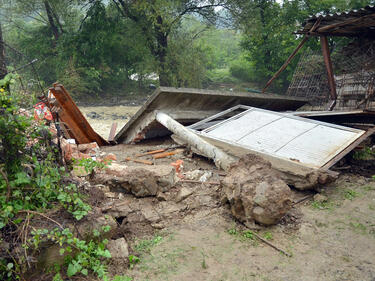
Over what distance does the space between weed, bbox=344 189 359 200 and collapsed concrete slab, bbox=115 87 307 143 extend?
429cm

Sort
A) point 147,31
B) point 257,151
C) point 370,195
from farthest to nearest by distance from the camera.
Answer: point 147,31 → point 257,151 → point 370,195

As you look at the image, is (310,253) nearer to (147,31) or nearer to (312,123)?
(312,123)

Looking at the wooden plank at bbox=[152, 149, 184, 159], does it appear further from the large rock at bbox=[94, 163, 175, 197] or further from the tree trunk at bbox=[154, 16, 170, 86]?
the tree trunk at bbox=[154, 16, 170, 86]

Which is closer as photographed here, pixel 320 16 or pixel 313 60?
pixel 320 16

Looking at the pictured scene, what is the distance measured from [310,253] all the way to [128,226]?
2138 mm

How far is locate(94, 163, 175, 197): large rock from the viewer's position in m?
4.21

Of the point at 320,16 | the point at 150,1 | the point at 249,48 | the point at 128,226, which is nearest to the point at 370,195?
the point at 128,226

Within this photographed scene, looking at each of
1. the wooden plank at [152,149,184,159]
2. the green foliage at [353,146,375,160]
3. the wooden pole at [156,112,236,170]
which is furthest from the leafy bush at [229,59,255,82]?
the wooden plank at [152,149,184,159]

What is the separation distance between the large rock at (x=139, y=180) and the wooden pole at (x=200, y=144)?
3.79ft

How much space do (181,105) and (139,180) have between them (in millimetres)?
4063

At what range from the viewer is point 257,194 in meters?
3.57

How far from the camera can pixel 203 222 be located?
151 inches

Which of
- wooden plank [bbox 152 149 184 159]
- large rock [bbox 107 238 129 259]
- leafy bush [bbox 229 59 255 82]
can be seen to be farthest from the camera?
leafy bush [bbox 229 59 255 82]

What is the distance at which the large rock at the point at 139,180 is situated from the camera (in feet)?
13.8
